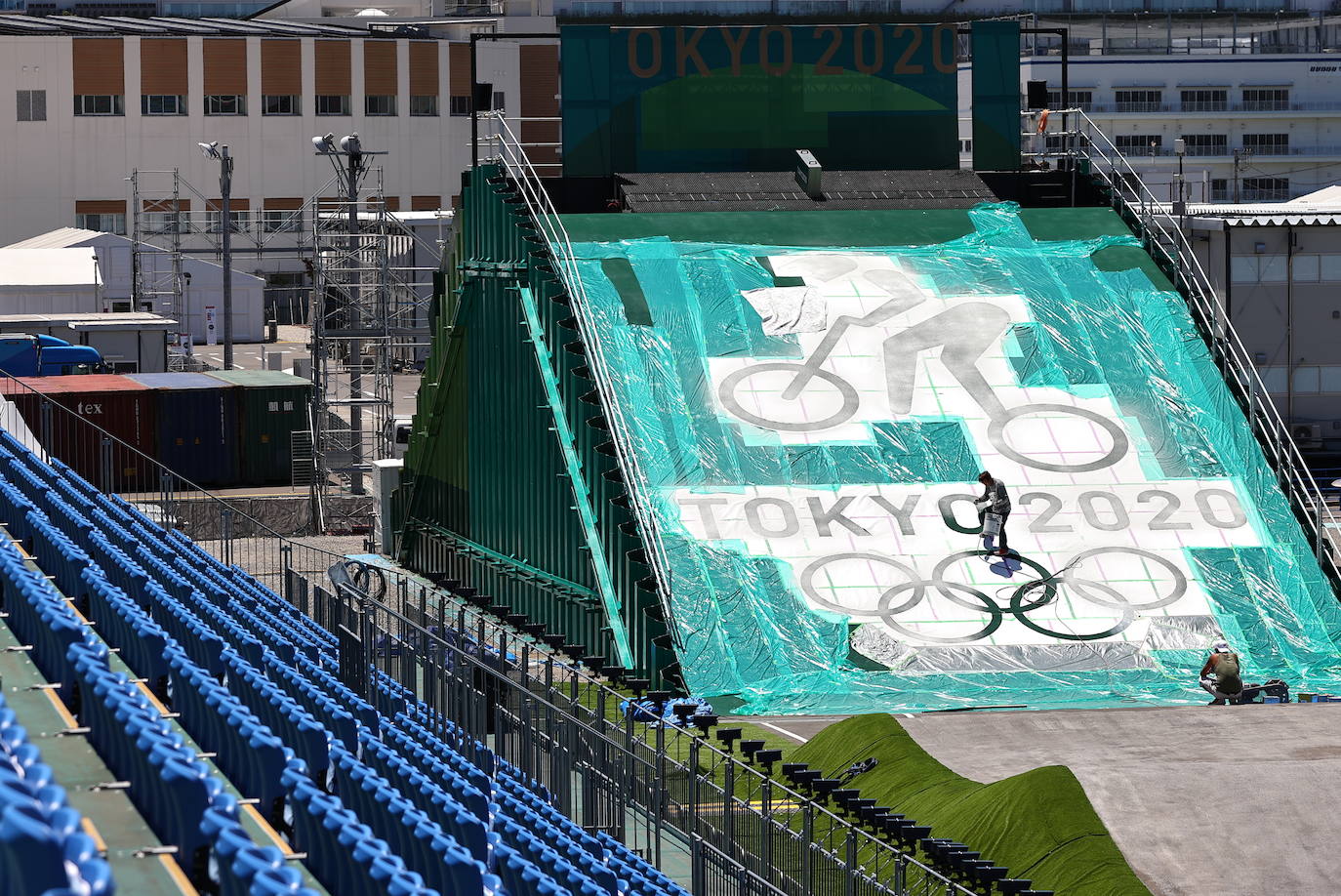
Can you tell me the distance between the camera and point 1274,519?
2783cm

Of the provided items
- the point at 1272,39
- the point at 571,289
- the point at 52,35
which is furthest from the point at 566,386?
the point at 1272,39

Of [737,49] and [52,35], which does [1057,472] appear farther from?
[52,35]

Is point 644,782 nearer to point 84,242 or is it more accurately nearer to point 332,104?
point 84,242

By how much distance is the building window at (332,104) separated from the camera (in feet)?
291

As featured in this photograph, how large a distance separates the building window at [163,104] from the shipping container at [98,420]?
42876 mm

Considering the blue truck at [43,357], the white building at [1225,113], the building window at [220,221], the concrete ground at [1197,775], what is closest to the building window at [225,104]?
the building window at [220,221]

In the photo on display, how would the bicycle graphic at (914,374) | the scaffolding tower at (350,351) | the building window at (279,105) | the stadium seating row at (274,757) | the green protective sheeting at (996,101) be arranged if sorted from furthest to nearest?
the building window at (279,105) < the scaffolding tower at (350,351) < the green protective sheeting at (996,101) < the bicycle graphic at (914,374) < the stadium seating row at (274,757)

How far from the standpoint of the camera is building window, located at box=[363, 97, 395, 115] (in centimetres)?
8938

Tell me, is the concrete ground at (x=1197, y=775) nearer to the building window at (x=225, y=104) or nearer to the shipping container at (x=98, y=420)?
the shipping container at (x=98, y=420)

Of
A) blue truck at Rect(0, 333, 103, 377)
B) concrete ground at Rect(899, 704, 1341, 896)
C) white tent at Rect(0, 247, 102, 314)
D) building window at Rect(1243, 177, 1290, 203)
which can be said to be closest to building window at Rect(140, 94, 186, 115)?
white tent at Rect(0, 247, 102, 314)

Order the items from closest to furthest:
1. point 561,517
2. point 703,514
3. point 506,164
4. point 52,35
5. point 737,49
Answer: point 703,514
point 561,517
point 506,164
point 737,49
point 52,35

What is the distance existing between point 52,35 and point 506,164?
57870 mm

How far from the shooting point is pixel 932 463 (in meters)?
28.5

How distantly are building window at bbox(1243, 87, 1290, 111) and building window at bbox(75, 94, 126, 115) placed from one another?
166 ft
